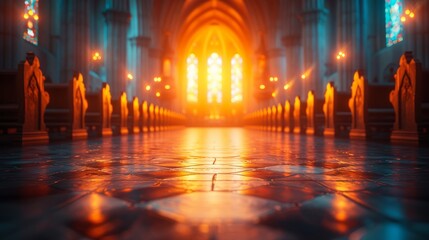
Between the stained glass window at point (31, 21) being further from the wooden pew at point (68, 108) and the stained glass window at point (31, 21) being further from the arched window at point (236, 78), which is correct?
the arched window at point (236, 78)

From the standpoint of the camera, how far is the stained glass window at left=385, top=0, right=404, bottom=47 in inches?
740

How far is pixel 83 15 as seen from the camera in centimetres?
1582

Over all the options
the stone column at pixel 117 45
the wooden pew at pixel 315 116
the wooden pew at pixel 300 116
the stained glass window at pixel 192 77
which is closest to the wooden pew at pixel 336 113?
the wooden pew at pixel 315 116

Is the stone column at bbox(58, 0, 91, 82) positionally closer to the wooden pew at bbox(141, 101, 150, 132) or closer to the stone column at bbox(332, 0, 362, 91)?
the wooden pew at bbox(141, 101, 150, 132)

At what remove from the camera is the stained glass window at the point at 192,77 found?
47.2 meters

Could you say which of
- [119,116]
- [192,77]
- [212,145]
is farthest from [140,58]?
[212,145]

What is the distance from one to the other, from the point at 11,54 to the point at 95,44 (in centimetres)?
1492

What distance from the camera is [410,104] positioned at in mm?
6246

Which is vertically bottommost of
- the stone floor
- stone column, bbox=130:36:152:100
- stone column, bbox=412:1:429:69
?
the stone floor

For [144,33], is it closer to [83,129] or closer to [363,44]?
[363,44]

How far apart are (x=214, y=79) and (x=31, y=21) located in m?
30.5

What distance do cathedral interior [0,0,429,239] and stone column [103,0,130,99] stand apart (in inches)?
2.6

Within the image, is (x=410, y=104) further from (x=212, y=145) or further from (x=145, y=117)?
(x=145, y=117)

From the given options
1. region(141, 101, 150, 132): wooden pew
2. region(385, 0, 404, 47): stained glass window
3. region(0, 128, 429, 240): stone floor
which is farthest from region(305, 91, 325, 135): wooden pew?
region(385, 0, 404, 47): stained glass window
